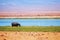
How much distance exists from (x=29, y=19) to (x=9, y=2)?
0.52 meters

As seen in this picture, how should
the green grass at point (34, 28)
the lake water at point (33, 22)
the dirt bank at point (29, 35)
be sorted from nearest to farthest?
1. the dirt bank at point (29, 35)
2. the green grass at point (34, 28)
3. the lake water at point (33, 22)

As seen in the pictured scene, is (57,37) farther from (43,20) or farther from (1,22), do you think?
(1,22)

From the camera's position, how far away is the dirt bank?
1852 millimetres

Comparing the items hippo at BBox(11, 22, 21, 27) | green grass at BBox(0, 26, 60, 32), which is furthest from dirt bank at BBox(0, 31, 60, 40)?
hippo at BBox(11, 22, 21, 27)

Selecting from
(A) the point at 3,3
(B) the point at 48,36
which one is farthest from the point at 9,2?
(B) the point at 48,36

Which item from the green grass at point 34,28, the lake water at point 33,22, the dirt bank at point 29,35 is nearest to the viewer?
the dirt bank at point 29,35

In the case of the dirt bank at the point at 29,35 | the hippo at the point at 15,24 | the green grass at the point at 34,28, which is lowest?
the dirt bank at the point at 29,35

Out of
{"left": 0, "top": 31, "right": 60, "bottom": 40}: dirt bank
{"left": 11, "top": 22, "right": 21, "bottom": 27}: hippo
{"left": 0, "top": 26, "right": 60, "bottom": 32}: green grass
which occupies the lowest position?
{"left": 0, "top": 31, "right": 60, "bottom": 40}: dirt bank

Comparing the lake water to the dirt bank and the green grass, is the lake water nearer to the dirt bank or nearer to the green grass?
the green grass

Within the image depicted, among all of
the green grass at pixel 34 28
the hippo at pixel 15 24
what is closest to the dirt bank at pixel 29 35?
the green grass at pixel 34 28

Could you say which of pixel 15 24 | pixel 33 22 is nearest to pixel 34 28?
pixel 33 22

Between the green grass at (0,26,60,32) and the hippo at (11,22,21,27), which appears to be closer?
the green grass at (0,26,60,32)

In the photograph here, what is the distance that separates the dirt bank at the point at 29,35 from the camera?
1852 millimetres

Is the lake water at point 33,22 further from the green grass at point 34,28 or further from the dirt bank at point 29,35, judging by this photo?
the dirt bank at point 29,35
